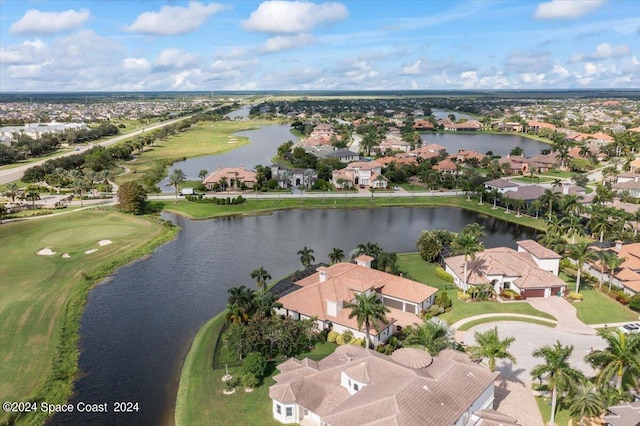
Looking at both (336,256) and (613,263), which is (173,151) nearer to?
(336,256)

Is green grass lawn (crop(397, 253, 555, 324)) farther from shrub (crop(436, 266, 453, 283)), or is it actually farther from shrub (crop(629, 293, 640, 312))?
shrub (crop(629, 293, 640, 312))

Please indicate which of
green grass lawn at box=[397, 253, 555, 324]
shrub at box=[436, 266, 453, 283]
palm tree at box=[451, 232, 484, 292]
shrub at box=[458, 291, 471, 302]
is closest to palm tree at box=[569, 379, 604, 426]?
green grass lawn at box=[397, 253, 555, 324]

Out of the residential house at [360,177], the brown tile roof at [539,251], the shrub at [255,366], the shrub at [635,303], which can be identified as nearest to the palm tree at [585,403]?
the shrub at [255,366]

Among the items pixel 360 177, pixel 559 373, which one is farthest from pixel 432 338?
pixel 360 177

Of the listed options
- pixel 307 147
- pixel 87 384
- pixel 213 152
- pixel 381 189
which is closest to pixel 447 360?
pixel 87 384

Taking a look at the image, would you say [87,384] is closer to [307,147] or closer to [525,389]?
[525,389]

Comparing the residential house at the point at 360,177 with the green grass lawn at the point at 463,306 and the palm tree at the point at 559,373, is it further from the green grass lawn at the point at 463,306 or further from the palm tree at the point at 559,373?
the palm tree at the point at 559,373
